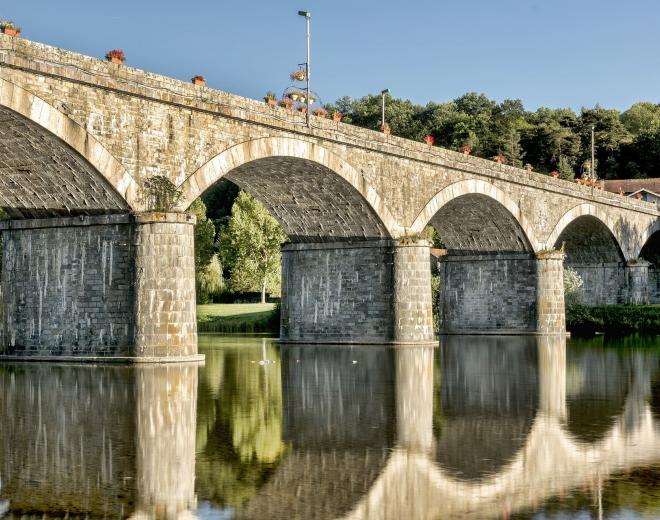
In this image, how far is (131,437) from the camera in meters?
14.3

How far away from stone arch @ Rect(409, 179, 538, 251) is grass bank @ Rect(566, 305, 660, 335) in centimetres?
660

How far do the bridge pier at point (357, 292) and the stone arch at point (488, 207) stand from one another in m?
2.27

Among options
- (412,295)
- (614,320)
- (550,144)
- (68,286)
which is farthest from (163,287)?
(550,144)

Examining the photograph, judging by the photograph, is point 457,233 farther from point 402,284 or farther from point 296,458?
point 296,458

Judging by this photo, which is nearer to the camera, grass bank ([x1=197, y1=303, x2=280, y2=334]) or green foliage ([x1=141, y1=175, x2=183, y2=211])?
green foliage ([x1=141, y1=175, x2=183, y2=211])

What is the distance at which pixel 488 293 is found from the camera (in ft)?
183

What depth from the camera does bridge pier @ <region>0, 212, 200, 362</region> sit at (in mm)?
28516

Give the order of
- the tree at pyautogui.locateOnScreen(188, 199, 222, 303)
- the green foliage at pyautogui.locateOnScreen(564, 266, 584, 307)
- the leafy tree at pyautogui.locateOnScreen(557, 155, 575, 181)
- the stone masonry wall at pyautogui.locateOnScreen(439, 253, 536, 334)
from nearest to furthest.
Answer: the stone masonry wall at pyautogui.locateOnScreen(439, 253, 536, 334), the green foliage at pyautogui.locateOnScreen(564, 266, 584, 307), the tree at pyautogui.locateOnScreen(188, 199, 222, 303), the leafy tree at pyautogui.locateOnScreen(557, 155, 575, 181)

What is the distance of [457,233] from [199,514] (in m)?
47.6

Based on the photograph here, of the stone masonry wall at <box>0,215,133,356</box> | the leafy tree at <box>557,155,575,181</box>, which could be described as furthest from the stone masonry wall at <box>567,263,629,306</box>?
the stone masonry wall at <box>0,215,133,356</box>

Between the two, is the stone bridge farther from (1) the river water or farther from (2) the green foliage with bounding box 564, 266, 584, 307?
(2) the green foliage with bounding box 564, 266, 584, 307

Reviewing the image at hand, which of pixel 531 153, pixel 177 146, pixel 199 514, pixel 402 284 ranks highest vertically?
pixel 531 153

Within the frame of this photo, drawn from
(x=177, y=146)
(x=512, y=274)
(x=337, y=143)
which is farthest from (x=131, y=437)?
(x=512, y=274)

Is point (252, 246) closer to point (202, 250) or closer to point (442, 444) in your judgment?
point (202, 250)
